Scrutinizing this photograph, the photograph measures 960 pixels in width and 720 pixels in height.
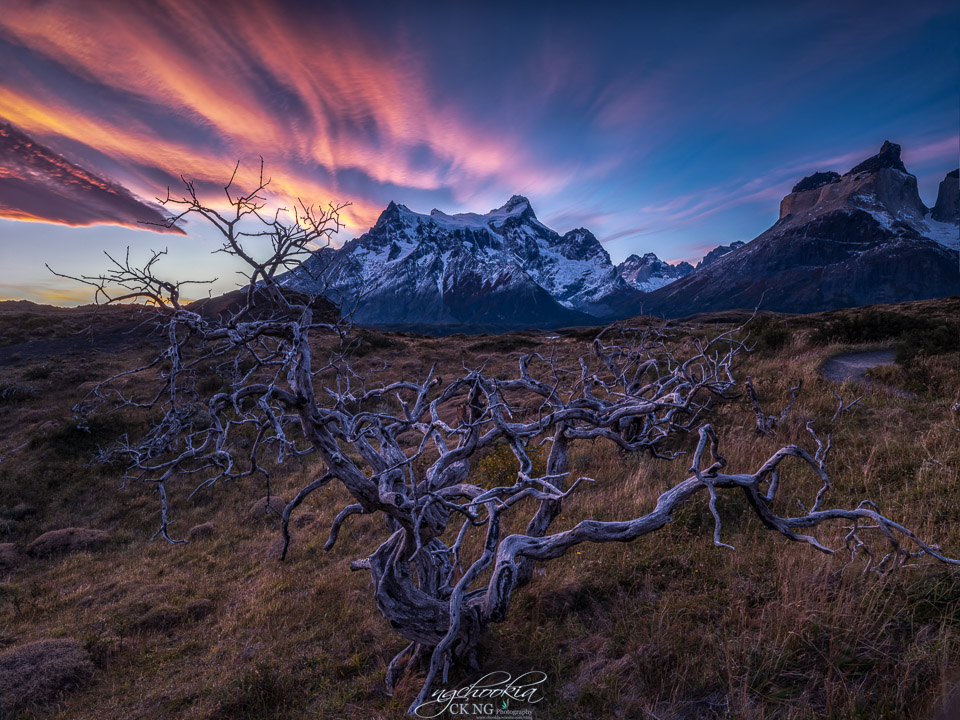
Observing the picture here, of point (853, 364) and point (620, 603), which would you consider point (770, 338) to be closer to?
point (853, 364)

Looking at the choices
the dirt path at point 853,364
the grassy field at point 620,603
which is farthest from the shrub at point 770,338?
the grassy field at point 620,603

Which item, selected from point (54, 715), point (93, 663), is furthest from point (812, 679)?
point (93, 663)

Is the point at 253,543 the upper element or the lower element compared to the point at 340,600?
lower

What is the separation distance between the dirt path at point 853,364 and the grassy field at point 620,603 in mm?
505

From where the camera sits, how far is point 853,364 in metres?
11.8

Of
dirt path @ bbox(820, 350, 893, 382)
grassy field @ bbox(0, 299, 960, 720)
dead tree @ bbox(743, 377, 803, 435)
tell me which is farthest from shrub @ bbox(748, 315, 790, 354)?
dead tree @ bbox(743, 377, 803, 435)

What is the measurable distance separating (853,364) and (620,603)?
1225cm

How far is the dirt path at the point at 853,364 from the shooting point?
35.2 feet

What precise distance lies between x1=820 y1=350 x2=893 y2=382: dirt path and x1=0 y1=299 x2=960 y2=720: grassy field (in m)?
0.51

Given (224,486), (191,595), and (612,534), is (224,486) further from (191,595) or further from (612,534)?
(612,534)

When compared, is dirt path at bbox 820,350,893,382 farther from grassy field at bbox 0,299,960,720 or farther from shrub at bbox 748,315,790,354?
shrub at bbox 748,315,790,354

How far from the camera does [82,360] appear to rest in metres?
26.8

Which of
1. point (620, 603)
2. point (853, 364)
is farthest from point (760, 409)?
point (853, 364)

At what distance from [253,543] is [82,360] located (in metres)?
27.9
